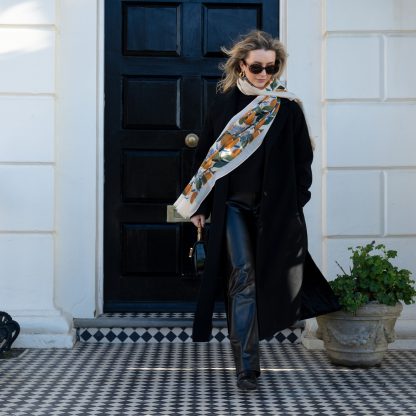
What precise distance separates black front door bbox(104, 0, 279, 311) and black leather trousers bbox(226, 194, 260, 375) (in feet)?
4.95

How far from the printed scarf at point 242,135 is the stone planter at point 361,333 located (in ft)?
3.54

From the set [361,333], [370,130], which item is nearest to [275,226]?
[361,333]

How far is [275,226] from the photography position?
4.58m

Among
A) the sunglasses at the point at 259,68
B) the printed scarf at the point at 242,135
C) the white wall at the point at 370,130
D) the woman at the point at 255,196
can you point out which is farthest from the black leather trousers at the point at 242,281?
the white wall at the point at 370,130

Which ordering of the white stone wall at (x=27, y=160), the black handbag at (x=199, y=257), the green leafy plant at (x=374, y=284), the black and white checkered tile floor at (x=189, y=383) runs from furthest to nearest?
the white stone wall at (x=27, y=160) < the green leafy plant at (x=374, y=284) < the black handbag at (x=199, y=257) < the black and white checkered tile floor at (x=189, y=383)

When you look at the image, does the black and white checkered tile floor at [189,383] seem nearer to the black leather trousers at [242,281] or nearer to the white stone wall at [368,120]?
the black leather trousers at [242,281]

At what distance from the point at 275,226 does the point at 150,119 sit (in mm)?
1810

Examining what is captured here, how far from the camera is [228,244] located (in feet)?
14.9

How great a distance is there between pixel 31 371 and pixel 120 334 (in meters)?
0.93

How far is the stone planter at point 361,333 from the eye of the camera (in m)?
4.95

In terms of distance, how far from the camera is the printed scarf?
458 cm

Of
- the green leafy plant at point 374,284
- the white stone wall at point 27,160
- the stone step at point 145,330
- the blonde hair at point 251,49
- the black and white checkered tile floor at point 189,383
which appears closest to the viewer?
the black and white checkered tile floor at point 189,383

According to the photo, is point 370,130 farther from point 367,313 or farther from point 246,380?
point 246,380

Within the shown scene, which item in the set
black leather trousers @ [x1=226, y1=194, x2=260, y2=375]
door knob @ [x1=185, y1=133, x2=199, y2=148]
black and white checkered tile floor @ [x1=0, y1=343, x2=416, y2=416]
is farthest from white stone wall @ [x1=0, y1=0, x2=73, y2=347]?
black leather trousers @ [x1=226, y1=194, x2=260, y2=375]
